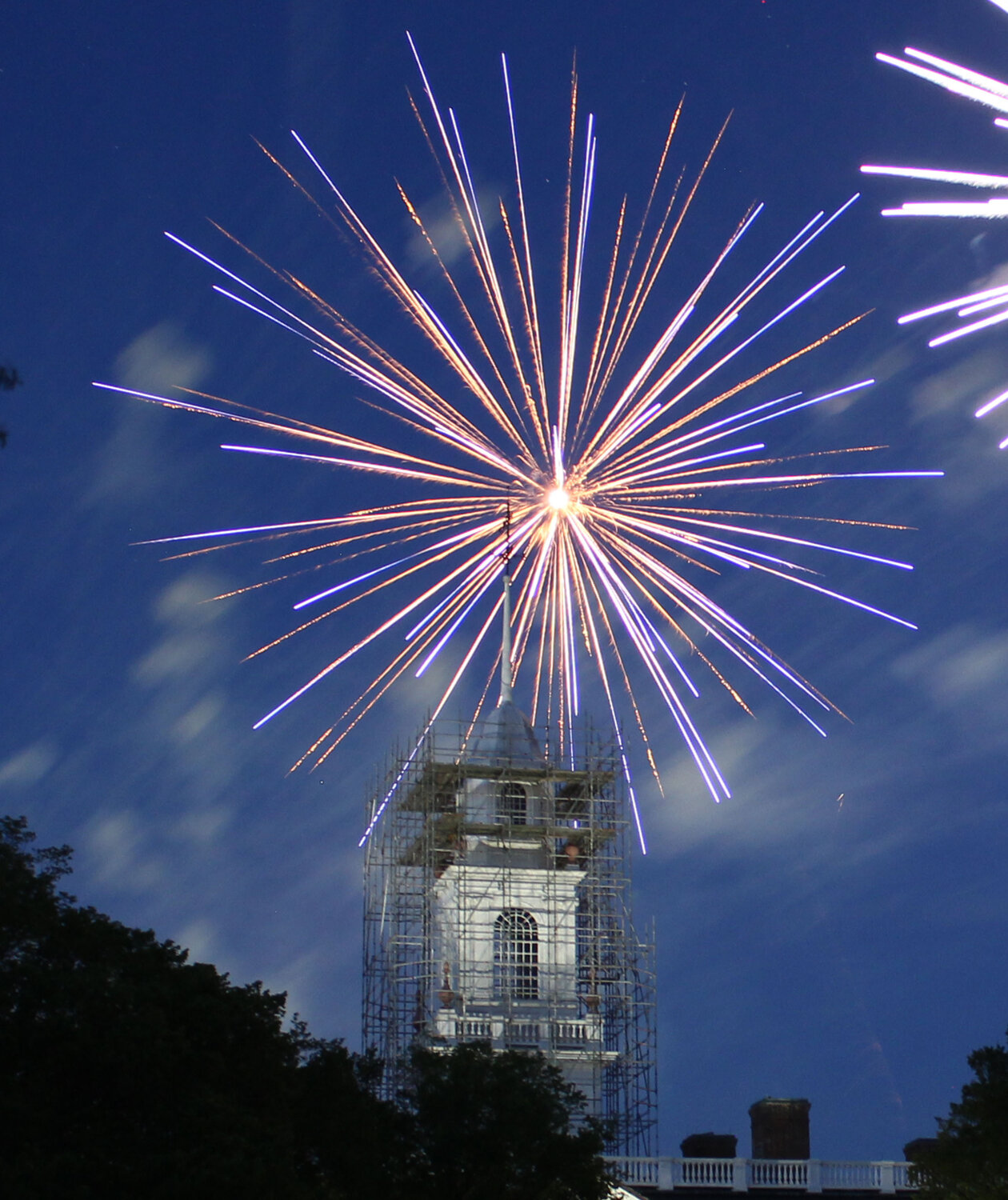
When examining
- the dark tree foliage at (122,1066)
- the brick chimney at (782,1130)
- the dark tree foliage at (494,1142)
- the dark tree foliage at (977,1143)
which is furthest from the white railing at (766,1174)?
the dark tree foliage at (122,1066)

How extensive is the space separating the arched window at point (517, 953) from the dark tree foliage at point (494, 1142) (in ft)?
50.9

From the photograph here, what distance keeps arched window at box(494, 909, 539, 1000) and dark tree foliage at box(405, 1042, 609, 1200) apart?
1552 cm

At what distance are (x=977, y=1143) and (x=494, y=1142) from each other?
11.2 meters

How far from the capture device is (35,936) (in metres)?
31.8

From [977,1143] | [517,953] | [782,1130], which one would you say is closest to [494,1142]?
[977,1143]

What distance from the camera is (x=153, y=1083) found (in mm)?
30750

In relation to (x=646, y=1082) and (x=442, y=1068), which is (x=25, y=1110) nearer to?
(x=442, y=1068)

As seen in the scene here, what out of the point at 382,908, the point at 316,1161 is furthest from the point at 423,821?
the point at 316,1161

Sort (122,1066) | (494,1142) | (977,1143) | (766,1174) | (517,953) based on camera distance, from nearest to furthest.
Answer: (122,1066) → (494,1142) → (977,1143) → (766,1174) → (517,953)

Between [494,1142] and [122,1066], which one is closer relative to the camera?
[122,1066]

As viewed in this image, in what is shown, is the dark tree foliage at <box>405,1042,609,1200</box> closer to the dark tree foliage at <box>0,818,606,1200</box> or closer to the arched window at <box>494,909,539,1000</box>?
the dark tree foliage at <box>0,818,606,1200</box>

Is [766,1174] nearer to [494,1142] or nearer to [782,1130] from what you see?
[782,1130]

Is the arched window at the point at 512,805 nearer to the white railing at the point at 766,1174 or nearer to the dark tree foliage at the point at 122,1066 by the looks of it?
the white railing at the point at 766,1174

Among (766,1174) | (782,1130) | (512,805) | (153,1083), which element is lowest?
(153,1083)
